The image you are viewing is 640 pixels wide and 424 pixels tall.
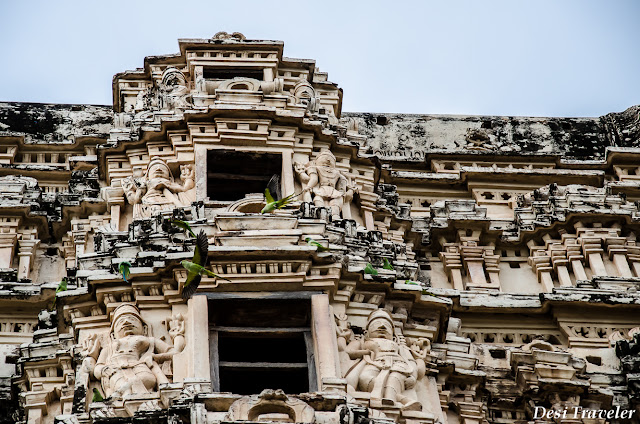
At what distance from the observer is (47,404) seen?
20.6 meters

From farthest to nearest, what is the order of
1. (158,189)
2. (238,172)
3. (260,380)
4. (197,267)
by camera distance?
(238,172)
(158,189)
(260,380)
(197,267)

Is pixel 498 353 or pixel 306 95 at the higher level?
pixel 306 95

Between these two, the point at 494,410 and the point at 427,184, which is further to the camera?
the point at 427,184

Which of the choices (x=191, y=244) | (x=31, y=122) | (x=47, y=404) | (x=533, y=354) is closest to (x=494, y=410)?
(x=533, y=354)

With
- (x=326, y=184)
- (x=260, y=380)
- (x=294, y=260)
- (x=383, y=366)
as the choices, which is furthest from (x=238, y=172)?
(x=383, y=366)

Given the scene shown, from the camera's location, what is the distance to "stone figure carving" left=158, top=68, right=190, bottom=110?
25.9 metres

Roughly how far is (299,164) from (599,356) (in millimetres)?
5646

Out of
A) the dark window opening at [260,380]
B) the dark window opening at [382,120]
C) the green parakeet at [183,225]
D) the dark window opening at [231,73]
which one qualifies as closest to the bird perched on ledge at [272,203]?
the green parakeet at [183,225]

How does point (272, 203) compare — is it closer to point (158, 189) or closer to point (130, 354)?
point (158, 189)

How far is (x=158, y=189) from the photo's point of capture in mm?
23891

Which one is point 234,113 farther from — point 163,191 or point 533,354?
point 533,354

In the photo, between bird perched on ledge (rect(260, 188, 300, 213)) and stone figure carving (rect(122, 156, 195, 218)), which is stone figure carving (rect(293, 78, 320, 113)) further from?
bird perched on ledge (rect(260, 188, 300, 213))

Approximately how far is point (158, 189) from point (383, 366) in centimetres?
537

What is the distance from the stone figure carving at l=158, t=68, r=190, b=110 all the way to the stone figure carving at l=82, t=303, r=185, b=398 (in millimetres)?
5895
